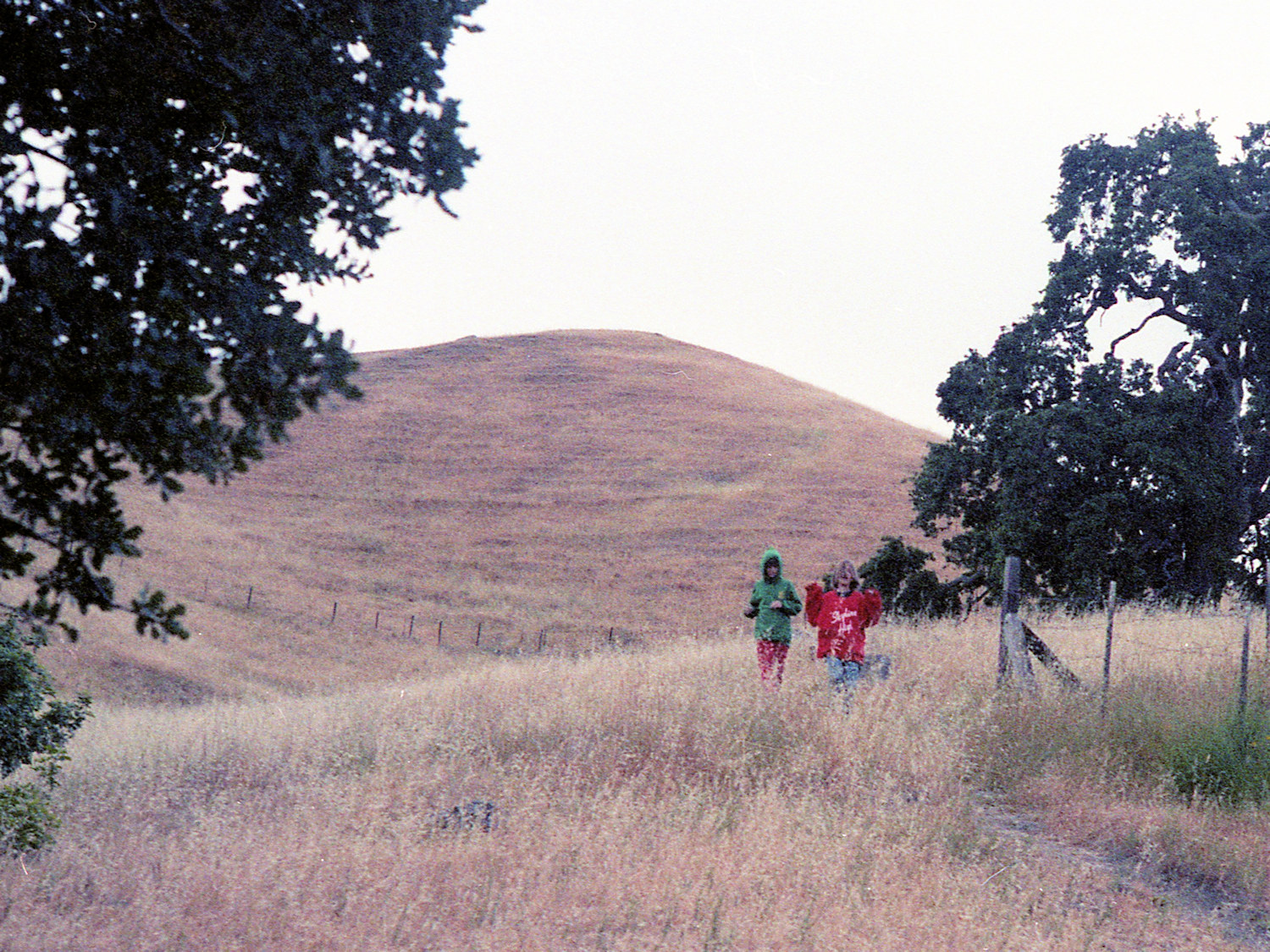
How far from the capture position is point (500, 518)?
176 ft

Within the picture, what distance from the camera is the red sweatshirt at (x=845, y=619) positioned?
1064 cm

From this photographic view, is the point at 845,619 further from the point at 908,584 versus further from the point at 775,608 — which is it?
the point at 908,584

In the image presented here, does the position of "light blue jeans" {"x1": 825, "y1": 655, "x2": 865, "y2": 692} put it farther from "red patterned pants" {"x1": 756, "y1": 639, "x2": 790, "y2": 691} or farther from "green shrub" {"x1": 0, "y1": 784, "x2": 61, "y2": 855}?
"green shrub" {"x1": 0, "y1": 784, "x2": 61, "y2": 855}

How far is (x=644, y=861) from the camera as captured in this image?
20.0 ft

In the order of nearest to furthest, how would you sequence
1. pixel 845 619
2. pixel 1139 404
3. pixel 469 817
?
pixel 469 817 → pixel 845 619 → pixel 1139 404

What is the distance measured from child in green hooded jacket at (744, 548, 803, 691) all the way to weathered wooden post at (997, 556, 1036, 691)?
2276 millimetres

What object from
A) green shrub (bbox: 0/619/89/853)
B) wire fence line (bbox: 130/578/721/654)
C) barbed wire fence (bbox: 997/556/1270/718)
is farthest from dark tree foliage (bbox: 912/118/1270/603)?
green shrub (bbox: 0/619/89/853)

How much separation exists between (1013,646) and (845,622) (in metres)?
1.93

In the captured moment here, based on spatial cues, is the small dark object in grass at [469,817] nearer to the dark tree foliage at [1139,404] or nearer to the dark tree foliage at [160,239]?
the dark tree foliage at [160,239]

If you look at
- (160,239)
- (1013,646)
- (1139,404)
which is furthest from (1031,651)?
(1139,404)

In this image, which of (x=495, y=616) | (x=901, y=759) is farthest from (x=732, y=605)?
(x=901, y=759)

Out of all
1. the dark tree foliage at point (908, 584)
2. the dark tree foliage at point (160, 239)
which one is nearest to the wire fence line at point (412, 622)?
the dark tree foliage at point (908, 584)

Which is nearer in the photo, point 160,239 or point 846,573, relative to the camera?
point 160,239

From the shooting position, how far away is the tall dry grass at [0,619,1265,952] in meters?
5.32
